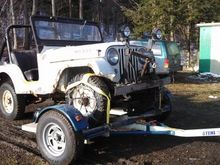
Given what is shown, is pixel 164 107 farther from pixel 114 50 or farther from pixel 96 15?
pixel 96 15

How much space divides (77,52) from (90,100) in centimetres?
84

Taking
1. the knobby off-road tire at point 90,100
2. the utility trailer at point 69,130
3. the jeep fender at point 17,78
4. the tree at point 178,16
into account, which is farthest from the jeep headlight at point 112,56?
the tree at point 178,16

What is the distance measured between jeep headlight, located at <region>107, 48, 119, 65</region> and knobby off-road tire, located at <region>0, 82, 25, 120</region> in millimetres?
3244

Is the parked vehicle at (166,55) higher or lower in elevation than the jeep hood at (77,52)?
lower

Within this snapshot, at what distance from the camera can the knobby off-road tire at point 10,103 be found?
9.80 metres

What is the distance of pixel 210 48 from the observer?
23.1 meters

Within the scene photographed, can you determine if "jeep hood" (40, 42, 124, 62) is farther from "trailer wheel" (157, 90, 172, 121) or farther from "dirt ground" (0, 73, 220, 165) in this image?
"trailer wheel" (157, 90, 172, 121)

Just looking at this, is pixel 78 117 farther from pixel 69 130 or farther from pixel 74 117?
pixel 69 130

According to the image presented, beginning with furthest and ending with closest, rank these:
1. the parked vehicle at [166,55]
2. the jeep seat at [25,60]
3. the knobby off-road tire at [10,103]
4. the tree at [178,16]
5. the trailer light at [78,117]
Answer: the tree at [178,16] → the parked vehicle at [166,55] → the knobby off-road tire at [10,103] → the jeep seat at [25,60] → the trailer light at [78,117]

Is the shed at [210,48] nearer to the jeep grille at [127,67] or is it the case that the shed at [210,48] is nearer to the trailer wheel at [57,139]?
the jeep grille at [127,67]

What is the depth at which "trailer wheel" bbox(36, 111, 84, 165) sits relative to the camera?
652 cm

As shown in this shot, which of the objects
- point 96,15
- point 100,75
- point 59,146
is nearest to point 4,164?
point 59,146

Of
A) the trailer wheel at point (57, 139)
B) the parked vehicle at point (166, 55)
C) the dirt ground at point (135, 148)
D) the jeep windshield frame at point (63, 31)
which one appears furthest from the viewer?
the parked vehicle at point (166, 55)

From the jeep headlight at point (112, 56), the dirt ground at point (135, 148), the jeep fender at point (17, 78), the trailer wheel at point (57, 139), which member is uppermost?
the jeep headlight at point (112, 56)
